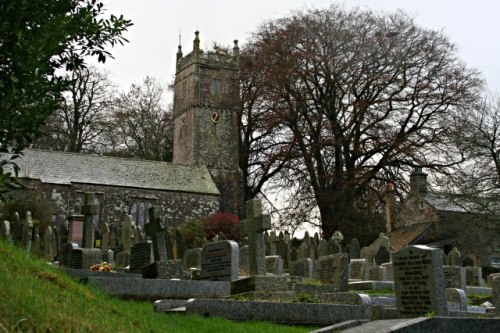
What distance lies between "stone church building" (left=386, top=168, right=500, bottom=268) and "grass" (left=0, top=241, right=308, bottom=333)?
27.4 m

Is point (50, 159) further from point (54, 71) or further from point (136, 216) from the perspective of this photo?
point (54, 71)

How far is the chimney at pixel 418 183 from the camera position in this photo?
40.0 m

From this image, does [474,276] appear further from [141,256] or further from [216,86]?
[216,86]

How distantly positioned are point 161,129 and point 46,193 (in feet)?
52.1

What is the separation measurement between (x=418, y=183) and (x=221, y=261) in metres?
28.7

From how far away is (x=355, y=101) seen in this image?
3588 centimetres

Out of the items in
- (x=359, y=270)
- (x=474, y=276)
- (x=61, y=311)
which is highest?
(x=359, y=270)

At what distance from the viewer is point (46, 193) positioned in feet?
117

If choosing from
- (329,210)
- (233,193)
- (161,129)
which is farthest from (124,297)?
(161,129)

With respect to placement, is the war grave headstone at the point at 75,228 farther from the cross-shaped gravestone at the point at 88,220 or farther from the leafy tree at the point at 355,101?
the leafy tree at the point at 355,101

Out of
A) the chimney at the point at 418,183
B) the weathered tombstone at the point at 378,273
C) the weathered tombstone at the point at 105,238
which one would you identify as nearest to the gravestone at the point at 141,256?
the weathered tombstone at the point at 378,273

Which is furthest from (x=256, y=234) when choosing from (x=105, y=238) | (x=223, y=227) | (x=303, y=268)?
(x=223, y=227)

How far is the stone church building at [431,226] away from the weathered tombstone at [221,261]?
A: 866 inches

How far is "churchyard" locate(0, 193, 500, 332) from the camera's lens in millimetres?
8867
